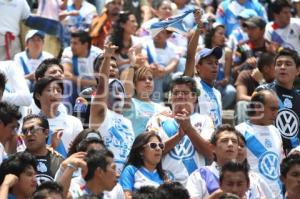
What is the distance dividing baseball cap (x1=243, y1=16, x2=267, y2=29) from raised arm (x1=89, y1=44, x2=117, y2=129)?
16.2 feet

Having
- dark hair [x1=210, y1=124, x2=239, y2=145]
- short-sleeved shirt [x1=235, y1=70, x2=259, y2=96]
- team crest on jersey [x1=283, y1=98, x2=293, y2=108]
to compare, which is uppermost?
short-sleeved shirt [x1=235, y1=70, x2=259, y2=96]

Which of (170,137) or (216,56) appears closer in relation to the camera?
(170,137)

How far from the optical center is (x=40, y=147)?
9.70m

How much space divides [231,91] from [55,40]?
8.37 ft

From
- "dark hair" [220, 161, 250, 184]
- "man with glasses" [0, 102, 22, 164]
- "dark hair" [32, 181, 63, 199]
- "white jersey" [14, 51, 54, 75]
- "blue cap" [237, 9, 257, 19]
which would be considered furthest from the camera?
"blue cap" [237, 9, 257, 19]

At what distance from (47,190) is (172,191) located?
0.95m

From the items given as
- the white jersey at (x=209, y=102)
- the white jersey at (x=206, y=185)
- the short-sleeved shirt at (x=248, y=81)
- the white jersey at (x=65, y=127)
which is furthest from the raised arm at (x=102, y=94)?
the short-sleeved shirt at (x=248, y=81)

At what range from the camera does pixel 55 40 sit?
49.3 ft

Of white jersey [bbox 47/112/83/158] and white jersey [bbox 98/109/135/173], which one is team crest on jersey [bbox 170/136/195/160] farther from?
white jersey [bbox 47/112/83/158]

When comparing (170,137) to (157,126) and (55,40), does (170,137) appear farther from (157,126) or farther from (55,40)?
(55,40)

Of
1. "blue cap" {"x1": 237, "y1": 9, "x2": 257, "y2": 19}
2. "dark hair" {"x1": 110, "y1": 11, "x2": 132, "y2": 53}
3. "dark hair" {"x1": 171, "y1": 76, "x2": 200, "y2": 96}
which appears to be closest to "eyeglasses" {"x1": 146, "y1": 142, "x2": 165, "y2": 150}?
"dark hair" {"x1": 171, "y1": 76, "x2": 200, "y2": 96}

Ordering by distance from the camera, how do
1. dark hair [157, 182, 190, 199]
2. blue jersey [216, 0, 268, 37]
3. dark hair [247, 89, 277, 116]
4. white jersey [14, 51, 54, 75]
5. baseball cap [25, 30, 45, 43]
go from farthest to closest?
blue jersey [216, 0, 268, 37] < baseball cap [25, 30, 45, 43] < white jersey [14, 51, 54, 75] < dark hair [247, 89, 277, 116] < dark hair [157, 182, 190, 199]

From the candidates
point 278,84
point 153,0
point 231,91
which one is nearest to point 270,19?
point 153,0

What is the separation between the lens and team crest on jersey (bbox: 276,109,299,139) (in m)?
11.4
